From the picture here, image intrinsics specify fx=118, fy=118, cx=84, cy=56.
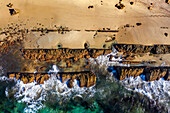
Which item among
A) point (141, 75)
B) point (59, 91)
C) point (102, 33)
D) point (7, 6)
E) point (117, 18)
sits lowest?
point (59, 91)

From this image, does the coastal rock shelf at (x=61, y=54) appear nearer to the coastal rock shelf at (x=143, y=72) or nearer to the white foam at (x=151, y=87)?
the coastal rock shelf at (x=143, y=72)

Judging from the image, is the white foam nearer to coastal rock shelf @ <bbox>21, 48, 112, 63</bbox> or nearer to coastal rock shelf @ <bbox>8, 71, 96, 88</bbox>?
coastal rock shelf @ <bbox>8, 71, 96, 88</bbox>

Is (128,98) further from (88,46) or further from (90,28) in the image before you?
(90,28)

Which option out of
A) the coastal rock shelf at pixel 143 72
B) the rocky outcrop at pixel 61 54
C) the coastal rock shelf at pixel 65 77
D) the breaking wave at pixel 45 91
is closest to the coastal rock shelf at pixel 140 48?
the coastal rock shelf at pixel 143 72

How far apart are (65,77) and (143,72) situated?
4.34 metres

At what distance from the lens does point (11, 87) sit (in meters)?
6.38

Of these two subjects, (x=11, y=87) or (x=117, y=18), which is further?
(x=117, y=18)

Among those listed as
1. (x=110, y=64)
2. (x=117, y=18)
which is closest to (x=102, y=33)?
(x=117, y=18)

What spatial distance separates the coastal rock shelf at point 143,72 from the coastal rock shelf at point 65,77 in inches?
50.8

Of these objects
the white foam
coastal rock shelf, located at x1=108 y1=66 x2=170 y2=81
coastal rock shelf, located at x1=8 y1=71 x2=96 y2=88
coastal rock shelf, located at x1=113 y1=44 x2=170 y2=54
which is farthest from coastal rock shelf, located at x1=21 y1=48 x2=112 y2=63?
the white foam

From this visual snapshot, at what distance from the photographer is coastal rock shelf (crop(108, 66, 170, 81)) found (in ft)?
21.2

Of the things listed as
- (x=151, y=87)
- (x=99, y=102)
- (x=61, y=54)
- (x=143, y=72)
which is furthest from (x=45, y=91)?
(x=151, y=87)

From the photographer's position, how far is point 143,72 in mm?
6605

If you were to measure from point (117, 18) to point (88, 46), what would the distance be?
2341 millimetres
